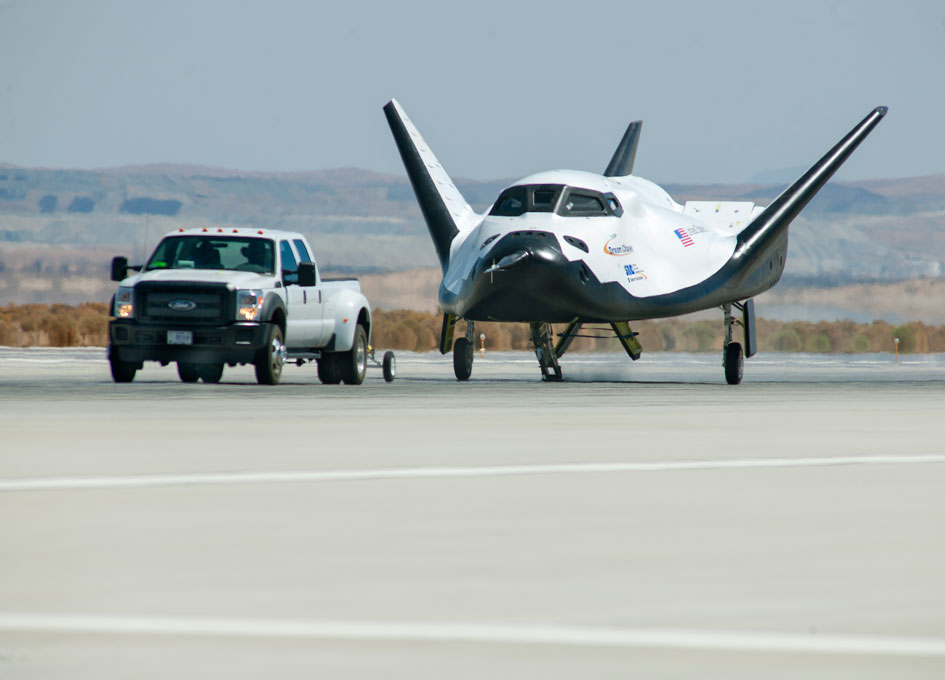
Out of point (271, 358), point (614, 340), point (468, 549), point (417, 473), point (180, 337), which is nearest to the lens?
point (468, 549)

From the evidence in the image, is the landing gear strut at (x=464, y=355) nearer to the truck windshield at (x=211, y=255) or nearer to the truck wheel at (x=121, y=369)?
the truck windshield at (x=211, y=255)

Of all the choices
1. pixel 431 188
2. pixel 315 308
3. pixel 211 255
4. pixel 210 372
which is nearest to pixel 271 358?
pixel 315 308

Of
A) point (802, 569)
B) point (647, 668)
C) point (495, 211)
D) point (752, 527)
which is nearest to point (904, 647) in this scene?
point (647, 668)

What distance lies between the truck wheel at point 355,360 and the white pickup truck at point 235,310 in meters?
0.02

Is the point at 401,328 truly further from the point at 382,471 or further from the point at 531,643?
the point at 531,643

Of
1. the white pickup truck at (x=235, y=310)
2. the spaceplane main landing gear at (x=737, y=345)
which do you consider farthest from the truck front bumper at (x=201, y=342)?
the spaceplane main landing gear at (x=737, y=345)

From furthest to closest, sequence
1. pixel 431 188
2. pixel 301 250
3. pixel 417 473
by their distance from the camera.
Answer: pixel 431 188 → pixel 301 250 → pixel 417 473

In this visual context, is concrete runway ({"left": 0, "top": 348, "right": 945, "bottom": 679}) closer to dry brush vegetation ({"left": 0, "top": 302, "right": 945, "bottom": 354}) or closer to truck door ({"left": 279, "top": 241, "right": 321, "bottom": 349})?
truck door ({"left": 279, "top": 241, "right": 321, "bottom": 349})

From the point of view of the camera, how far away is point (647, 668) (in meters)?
5.72

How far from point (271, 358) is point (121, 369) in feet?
8.46

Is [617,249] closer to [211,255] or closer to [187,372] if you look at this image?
[211,255]

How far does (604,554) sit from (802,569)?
0.98 m

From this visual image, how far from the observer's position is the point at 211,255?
27266mm

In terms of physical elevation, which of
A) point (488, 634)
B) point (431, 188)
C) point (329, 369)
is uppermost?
point (431, 188)
